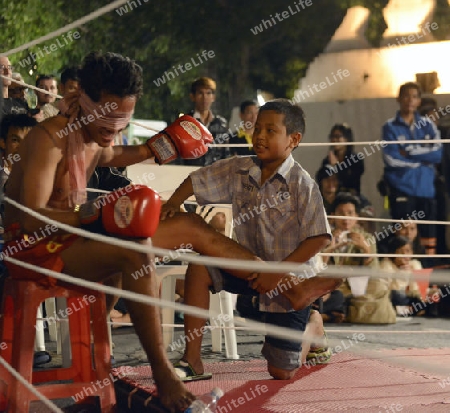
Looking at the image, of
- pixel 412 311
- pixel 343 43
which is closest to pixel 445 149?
pixel 412 311

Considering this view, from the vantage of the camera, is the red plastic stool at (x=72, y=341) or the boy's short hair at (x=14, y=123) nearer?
the red plastic stool at (x=72, y=341)

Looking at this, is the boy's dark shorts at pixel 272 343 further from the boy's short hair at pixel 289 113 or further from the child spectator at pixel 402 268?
the child spectator at pixel 402 268

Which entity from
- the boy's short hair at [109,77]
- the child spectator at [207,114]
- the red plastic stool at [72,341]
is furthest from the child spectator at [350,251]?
the boy's short hair at [109,77]

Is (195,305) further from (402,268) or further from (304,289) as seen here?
(402,268)

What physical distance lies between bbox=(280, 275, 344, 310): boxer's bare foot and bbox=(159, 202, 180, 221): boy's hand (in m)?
0.44

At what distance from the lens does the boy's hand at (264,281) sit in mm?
2785

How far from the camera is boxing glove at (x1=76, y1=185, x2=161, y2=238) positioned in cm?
226

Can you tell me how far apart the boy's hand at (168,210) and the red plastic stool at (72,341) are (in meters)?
0.37

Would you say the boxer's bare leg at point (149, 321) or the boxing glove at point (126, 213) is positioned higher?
the boxing glove at point (126, 213)

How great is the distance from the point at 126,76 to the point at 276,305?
0.98 m

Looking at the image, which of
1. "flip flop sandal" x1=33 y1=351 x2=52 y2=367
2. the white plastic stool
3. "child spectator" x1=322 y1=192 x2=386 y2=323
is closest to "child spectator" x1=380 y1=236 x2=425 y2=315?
"child spectator" x1=322 y1=192 x2=386 y2=323

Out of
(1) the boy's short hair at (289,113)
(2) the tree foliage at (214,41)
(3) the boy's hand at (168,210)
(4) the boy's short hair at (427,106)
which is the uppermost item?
(2) the tree foliage at (214,41)

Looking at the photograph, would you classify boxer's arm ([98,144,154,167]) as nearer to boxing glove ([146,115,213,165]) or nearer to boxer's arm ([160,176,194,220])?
boxing glove ([146,115,213,165])

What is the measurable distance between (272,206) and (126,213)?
0.84 m
